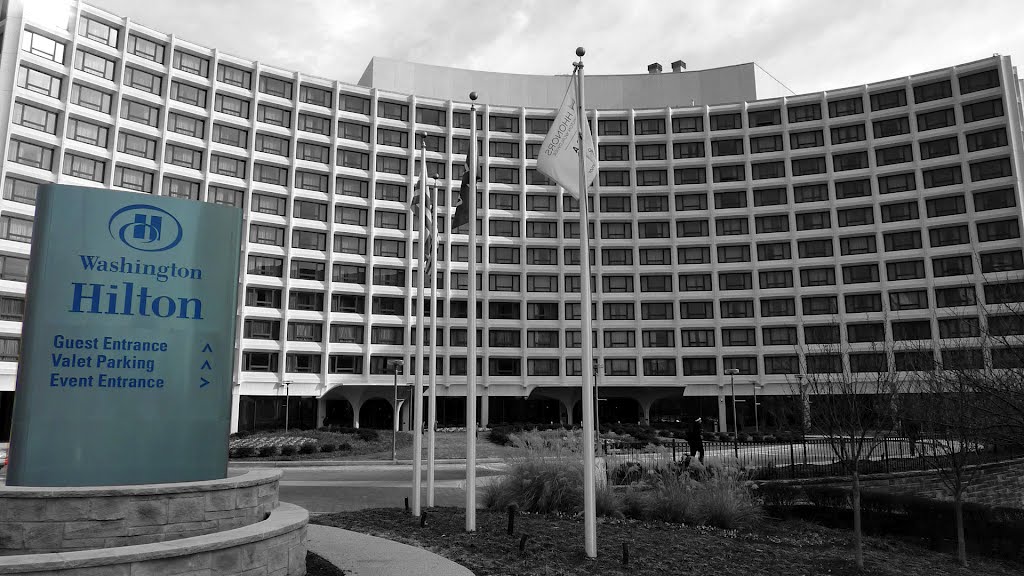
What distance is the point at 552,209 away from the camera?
68875 mm

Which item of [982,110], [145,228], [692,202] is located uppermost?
[982,110]

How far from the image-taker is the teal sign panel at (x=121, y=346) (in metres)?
8.35

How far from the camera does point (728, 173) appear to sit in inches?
2712

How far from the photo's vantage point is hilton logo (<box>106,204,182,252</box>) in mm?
8945

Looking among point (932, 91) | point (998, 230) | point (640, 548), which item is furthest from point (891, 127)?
point (640, 548)

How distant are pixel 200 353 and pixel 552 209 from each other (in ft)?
199

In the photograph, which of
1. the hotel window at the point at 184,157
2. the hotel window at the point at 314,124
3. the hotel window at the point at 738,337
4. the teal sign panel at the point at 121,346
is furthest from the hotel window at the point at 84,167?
the hotel window at the point at 738,337

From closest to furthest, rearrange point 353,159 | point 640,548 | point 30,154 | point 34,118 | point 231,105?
point 640,548 → point 30,154 → point 34,118 → point 231,105 → point 353,159

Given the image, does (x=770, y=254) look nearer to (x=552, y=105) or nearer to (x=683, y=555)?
(x=552, y=105)

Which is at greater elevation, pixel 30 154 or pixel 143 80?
pixel 143 80

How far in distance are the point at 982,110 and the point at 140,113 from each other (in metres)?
68.2

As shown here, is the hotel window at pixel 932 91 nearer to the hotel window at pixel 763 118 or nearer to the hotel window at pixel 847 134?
the hotel window at pixel 847 134

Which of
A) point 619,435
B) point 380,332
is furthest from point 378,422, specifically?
point 619,435

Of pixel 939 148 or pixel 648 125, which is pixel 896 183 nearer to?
pixel 939 148
